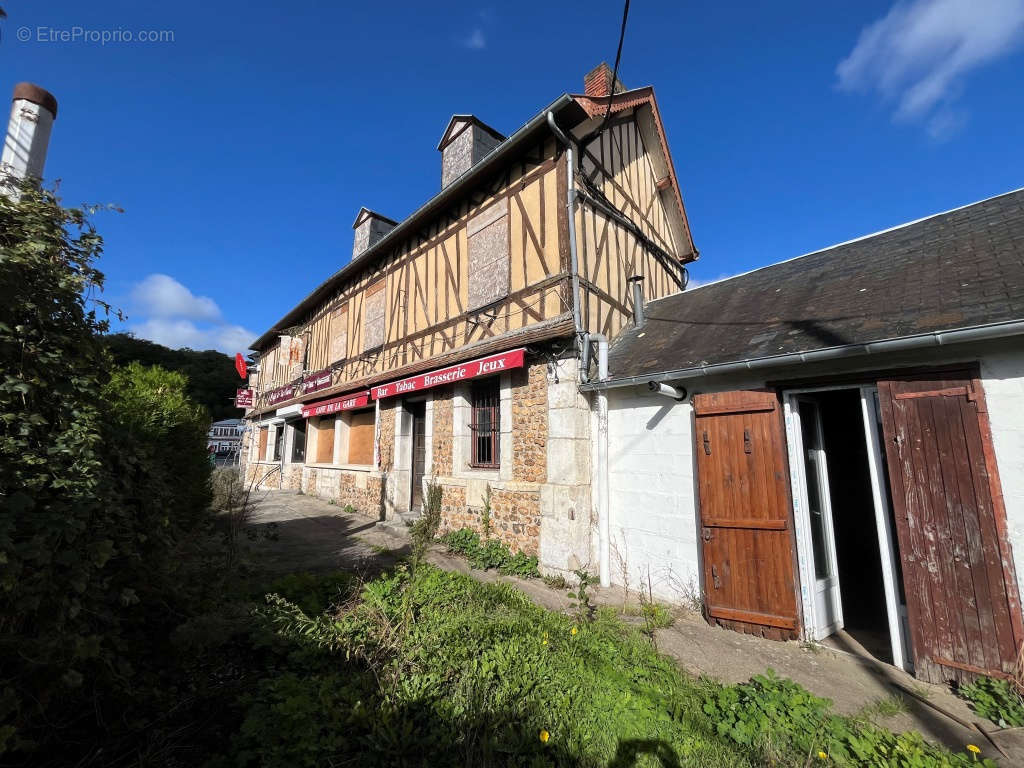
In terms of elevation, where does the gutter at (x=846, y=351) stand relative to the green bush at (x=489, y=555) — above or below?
above

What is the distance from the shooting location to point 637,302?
6.86 metres

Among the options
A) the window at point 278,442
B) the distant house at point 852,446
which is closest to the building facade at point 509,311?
the distant house at point 852,446

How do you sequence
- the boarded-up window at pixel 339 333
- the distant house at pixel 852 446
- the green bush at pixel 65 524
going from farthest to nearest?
the boarded-up window at pixel 339 333, the distant house at pixel 852 446, the green bush at pixel 65 524

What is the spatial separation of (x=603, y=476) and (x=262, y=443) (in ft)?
50.8

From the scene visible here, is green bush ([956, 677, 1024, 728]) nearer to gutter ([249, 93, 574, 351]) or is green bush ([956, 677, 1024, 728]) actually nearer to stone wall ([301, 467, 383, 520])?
gutter ([249, 93, 574, 351])

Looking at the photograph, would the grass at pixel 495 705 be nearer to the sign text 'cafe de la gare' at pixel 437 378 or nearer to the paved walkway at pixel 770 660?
the paved walkway at pixel 770 660

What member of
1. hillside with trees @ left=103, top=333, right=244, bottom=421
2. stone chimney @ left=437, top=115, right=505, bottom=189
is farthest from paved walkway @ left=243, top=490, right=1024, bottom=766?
hillside with trees @ left=103, top=333, right=244, bottom=421

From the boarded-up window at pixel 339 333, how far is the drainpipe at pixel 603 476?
766 cm

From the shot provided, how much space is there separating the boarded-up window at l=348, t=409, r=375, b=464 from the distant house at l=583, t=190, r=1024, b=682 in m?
6.37

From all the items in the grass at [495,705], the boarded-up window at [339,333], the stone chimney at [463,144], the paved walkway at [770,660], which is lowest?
the paved walkway at [770,660]

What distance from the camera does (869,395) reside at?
357 centimetres

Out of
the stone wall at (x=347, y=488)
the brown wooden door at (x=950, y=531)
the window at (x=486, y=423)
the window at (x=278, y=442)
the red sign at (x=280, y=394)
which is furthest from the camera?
the window at (x=278, y=442)

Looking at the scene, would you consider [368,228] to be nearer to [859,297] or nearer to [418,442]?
[418,442]

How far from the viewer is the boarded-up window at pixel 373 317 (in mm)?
9469
